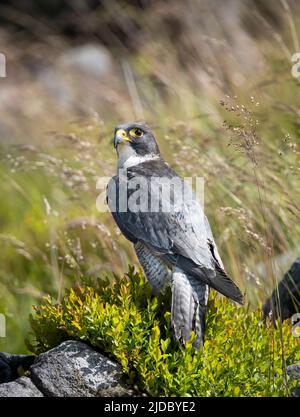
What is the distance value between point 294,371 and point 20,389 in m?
1.10

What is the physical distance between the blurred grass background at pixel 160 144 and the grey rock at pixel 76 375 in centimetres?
50

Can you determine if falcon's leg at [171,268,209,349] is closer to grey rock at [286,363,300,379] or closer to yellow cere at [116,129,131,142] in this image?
grey rock at [286,363,300,379]

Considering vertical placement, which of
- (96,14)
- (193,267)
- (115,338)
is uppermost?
(96,14)

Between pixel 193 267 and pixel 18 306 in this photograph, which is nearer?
pixel 193 267

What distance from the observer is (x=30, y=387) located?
3068 millimetres

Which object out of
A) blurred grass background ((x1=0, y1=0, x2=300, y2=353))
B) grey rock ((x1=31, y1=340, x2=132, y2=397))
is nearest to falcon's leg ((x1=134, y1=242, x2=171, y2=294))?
blurred grass background ((x1=0, y1=0, x2=300, y2=353))

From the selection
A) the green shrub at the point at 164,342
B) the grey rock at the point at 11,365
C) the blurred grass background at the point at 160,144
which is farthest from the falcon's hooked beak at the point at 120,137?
the grey rock at the point at 11,365

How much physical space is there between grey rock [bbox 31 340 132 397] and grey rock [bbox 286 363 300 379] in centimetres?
65

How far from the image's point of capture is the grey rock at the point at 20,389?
301cm

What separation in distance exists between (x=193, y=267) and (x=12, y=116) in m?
6.17

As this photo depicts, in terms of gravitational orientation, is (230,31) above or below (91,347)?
above

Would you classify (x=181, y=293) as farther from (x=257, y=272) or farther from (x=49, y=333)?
(x=257, y=272)

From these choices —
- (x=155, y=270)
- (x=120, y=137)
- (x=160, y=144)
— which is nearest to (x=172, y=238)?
(x=155, y=270)

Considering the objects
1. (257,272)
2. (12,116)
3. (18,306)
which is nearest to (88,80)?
(12,116)
